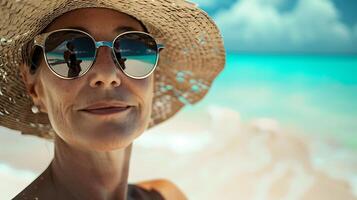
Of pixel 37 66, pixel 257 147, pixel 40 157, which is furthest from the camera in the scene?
pixel 257 147

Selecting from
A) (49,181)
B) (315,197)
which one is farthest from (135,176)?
(49,181)

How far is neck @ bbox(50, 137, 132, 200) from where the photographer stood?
209 cm

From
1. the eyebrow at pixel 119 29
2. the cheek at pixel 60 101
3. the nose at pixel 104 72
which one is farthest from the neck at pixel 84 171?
the eyebrow at pixel 119 29

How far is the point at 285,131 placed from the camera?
8.88m

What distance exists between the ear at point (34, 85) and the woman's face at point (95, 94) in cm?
5

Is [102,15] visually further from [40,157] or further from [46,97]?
[40,157]

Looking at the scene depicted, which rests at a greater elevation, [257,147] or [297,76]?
[297,76]

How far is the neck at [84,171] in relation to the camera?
6.87 ft

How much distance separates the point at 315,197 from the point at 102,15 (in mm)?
4252

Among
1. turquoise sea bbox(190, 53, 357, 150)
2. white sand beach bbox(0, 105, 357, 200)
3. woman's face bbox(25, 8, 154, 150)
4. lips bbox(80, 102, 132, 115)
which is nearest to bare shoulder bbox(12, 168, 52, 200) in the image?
woman's face bbox(25, 8, 154, 150)

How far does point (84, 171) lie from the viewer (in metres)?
2.12

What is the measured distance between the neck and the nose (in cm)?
31

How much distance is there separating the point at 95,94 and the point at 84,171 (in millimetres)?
382

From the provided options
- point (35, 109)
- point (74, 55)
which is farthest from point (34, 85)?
point (74, 55)
